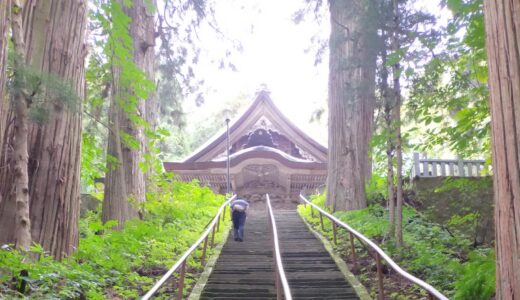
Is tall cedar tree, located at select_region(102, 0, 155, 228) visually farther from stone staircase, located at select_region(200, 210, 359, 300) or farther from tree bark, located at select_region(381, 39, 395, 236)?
tree bark, located at select_region(381, 39, 395, 236)

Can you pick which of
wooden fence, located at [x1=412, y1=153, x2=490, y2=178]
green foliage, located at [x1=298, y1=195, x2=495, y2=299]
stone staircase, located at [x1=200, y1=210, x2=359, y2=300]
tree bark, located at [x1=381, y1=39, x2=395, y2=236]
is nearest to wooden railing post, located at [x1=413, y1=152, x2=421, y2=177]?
wooden fence, located at [x1=412, y1=153, x2=490, y2=178]

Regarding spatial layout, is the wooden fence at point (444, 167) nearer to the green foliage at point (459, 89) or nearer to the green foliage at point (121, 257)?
the green foliage at point (459, 89)

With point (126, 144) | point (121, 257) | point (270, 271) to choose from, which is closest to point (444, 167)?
point (270, 271)

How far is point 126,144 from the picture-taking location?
9516 millimetres

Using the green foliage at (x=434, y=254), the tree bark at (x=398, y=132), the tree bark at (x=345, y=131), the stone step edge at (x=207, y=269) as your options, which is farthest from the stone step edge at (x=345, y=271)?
the stone step edge at (x=207, y=269)

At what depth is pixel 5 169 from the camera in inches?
199

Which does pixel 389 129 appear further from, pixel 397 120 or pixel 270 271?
pixel 270 271

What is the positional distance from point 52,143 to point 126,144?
4256 mm

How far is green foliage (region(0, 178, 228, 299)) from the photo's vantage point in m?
4.52

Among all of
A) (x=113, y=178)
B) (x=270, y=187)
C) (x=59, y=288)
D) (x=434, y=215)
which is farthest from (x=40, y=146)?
(x=270, y=187)

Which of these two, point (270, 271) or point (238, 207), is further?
point (238, 207)

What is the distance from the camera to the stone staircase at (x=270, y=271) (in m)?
6.60

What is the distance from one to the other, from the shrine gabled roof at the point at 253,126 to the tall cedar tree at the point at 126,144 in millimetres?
7470

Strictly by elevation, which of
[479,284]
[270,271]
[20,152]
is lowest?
[270,271]
